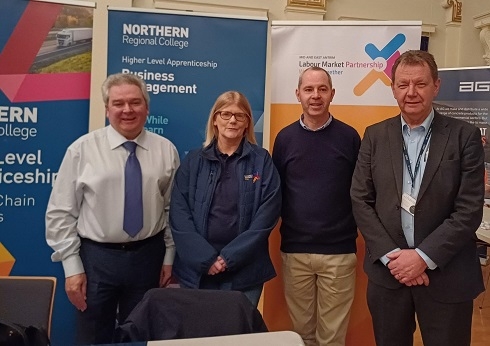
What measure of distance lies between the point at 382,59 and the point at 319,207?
107cm

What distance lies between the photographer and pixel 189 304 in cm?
149

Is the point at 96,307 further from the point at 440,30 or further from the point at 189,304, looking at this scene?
the point at 440,30

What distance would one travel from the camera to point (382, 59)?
2.82m

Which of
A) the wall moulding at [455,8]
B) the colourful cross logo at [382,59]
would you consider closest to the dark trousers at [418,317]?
the colourful cross logo at [382,59]

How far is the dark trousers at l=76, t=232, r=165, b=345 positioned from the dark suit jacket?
97 cm

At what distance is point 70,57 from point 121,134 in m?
1.03

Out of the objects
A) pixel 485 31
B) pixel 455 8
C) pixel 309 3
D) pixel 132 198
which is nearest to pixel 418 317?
pixel 132 198

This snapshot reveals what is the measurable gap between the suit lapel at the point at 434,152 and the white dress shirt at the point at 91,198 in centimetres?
113

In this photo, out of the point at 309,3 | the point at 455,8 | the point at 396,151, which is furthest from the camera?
the point at 455,8

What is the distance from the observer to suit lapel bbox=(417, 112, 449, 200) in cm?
181

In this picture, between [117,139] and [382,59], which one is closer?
[117,139]

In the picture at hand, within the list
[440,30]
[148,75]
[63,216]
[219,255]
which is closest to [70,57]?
[148,75]

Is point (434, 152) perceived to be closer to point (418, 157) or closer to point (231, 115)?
point (418, 157)

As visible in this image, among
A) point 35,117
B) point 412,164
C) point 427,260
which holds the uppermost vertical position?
point 35,117
